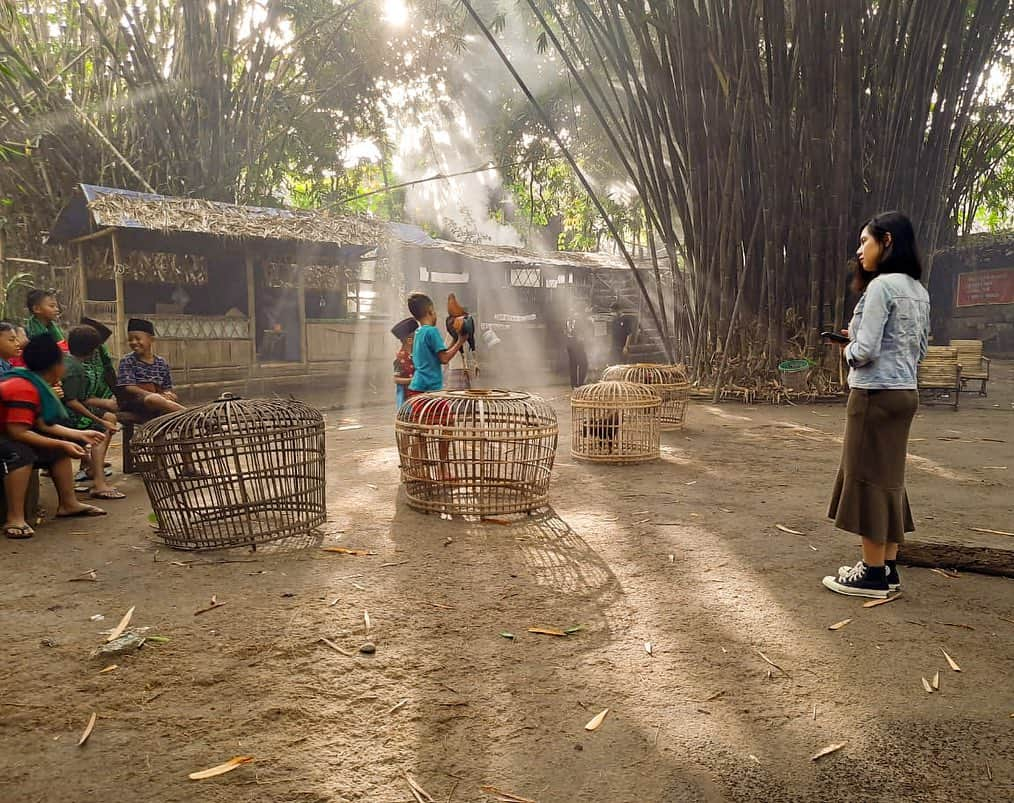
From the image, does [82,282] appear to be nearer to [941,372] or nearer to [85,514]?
[85,514]

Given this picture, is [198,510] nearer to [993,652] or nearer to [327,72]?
[993,652]

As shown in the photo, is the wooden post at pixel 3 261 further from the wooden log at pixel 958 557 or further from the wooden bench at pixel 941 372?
the wooden bench at pixel 941 372

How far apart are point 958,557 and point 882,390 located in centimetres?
97

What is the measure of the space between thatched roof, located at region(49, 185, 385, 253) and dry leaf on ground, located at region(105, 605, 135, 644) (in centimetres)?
734

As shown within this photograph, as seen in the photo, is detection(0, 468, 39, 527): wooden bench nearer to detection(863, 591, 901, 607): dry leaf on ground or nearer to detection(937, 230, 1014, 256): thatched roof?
detection(863, 591, 901, 607): dry leaf on ground

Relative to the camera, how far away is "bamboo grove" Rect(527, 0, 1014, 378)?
8180mm

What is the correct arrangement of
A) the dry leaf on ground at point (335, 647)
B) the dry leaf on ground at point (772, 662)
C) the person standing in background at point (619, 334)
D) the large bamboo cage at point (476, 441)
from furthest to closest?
the person standing in background at point (619, 334) → the large bamboo cage at point (476, 441) → the dry leaf on ground at point (335, 647) → the dry leaf on ground at point (772, 662)

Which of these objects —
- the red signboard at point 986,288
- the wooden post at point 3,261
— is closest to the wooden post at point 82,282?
the wooden post at point 3,261

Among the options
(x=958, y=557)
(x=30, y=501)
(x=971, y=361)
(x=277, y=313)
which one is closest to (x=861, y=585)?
(x=958, y=557)

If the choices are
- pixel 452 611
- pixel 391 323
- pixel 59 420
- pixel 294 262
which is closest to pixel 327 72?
pixel 294 262

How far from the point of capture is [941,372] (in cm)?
895

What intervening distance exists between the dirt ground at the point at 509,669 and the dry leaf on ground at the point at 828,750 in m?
0.02

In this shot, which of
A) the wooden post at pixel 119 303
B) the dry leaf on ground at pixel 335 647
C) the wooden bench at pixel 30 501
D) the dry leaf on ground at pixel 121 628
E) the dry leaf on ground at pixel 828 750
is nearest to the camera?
the dry leaf on ground at pixel 828 750

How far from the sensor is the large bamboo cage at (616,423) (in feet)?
18.9
